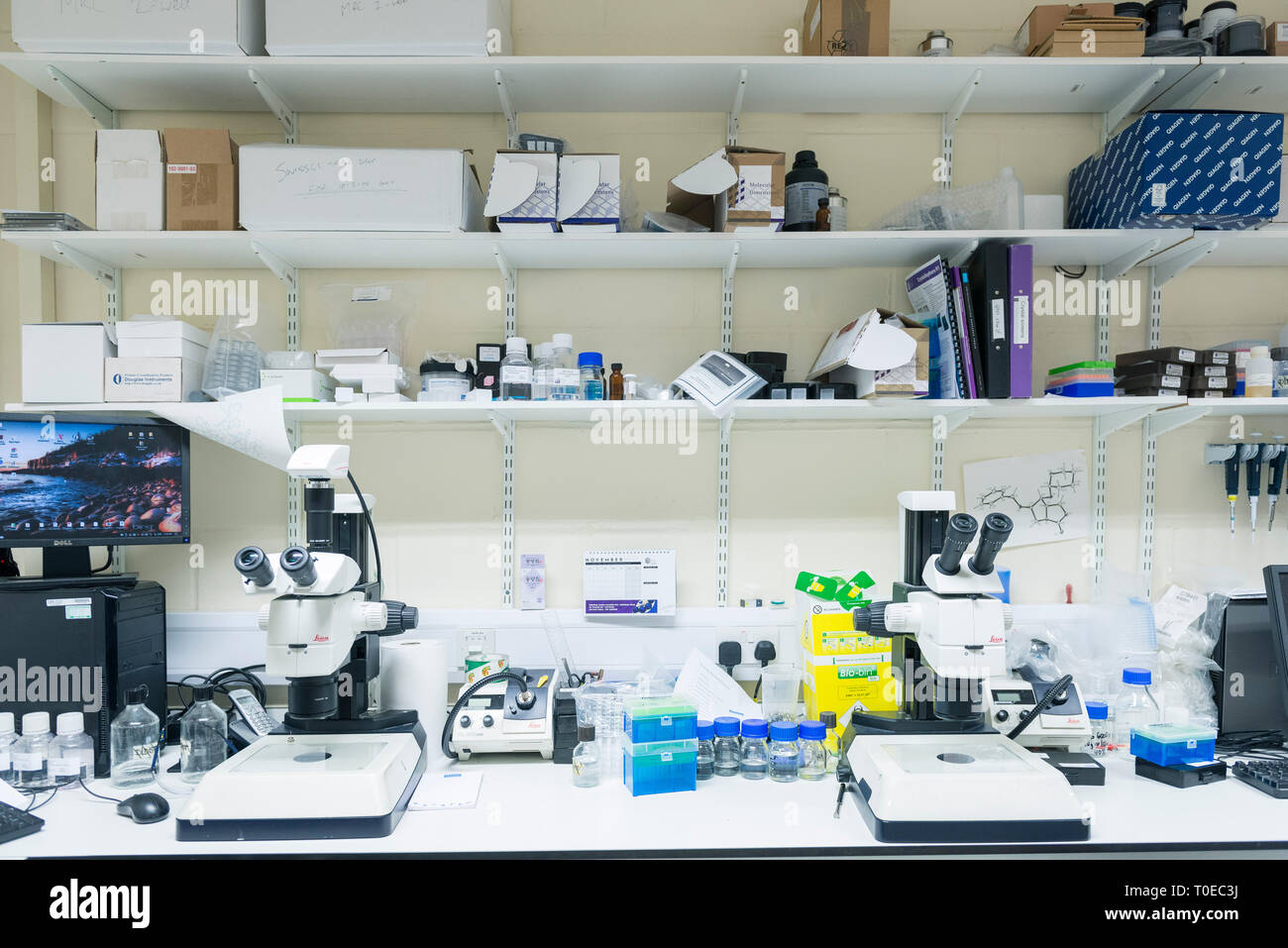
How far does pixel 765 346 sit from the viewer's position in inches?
83.0

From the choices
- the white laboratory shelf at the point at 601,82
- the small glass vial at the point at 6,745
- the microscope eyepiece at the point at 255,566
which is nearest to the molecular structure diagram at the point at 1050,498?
the white laboratory shelf at the point at 601,82

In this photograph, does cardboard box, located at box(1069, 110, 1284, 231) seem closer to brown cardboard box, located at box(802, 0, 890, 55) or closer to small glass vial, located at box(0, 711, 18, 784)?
brown cardboard box, located at box(802, 0, 890, 55)

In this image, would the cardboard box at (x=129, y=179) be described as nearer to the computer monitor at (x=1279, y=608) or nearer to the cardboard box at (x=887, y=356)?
the cardboard box at (x=887, y=356)

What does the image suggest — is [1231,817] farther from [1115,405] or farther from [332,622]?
[332,622]

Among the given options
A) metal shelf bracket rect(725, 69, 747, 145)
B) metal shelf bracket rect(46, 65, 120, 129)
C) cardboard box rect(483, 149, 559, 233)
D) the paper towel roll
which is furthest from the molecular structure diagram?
metal shelf bracket rect(46, 65, 120, 129)

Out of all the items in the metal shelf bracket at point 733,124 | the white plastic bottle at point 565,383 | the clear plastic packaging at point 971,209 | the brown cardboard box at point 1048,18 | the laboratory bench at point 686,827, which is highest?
the brown cardboard box at point 1048,18

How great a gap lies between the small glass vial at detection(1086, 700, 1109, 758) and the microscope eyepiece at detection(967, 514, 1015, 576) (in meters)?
0.59

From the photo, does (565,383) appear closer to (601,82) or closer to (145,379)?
(601,82)

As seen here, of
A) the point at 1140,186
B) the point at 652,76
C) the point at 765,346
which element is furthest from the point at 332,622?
the point at 1140,186

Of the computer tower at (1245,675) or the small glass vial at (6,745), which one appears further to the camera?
the computer tower at (1245,675)

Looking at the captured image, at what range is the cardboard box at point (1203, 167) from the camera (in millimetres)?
1785

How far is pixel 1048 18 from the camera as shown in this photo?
186 cm

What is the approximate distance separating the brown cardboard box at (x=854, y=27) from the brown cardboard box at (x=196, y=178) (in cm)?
148

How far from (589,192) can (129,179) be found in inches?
43.3
